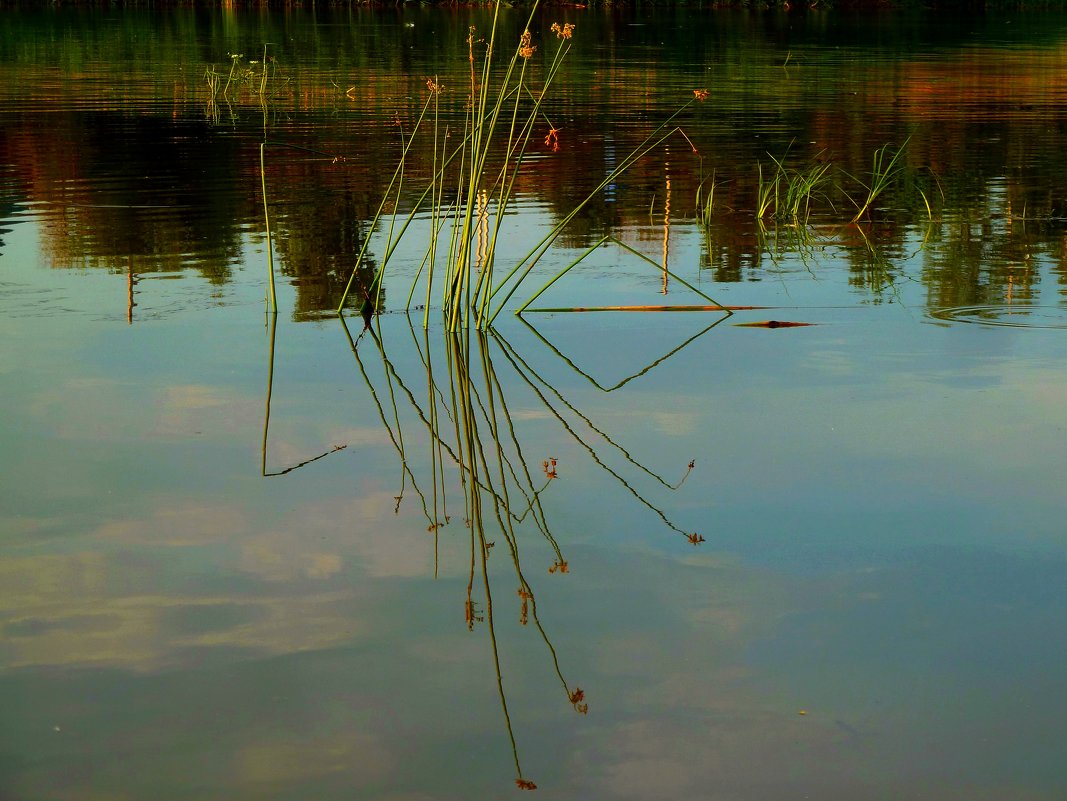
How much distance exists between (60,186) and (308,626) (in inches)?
360

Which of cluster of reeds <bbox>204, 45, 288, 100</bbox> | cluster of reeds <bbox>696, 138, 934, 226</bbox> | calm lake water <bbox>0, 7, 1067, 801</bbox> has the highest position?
cluster of reeds <bbox>204, 45, 288, 100</bbox>

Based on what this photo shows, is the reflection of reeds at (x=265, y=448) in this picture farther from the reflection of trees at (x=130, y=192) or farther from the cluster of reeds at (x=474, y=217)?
the reflection of trees at (x=130, y=192)

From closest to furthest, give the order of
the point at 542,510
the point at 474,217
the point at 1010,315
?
the point at 542,510
the point at 1010,315
the point at 474,217

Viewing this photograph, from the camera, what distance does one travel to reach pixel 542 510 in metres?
4.52

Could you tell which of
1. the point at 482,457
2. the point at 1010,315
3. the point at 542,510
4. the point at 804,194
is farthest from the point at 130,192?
the point at 542,510

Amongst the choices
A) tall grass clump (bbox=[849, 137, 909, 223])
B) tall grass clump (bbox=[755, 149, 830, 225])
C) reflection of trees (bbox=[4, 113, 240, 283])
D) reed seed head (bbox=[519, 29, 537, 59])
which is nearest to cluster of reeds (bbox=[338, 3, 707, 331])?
reed seed head (bbox=[519, 29, 537, 59])

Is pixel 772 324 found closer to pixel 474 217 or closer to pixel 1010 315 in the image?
pixel 1010 315

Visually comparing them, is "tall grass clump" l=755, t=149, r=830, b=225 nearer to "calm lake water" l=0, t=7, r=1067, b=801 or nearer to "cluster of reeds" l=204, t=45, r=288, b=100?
"calm lake water" l=0, t=7, r=1067, b=801

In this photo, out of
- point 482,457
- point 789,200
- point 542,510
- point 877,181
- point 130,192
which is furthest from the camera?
point 130,192

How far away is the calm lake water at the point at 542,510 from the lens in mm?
3117

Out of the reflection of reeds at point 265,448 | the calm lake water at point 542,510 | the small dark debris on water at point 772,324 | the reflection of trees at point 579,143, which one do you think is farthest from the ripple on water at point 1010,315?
the reflection of reeds at point 265,448

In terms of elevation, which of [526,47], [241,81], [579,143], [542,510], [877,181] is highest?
[526,47]

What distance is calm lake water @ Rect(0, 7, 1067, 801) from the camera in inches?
123

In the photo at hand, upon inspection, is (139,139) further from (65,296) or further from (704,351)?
(704,351)
